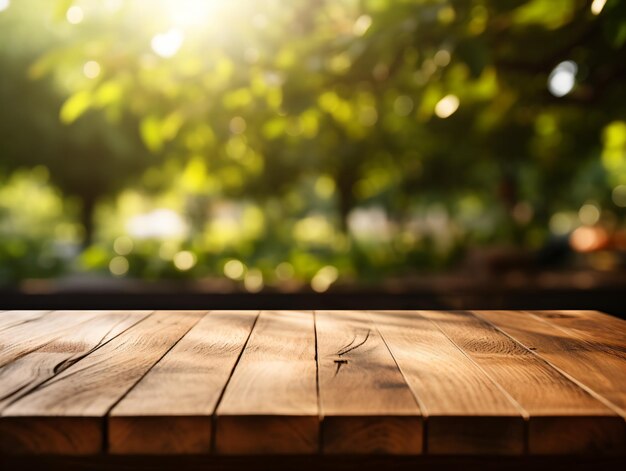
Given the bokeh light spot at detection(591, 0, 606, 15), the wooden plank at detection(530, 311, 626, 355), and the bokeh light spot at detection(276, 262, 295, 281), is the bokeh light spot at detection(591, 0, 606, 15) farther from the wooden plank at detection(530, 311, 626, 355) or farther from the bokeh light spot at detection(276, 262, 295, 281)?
the bokeh light spot at detection(276, 262, 295, 281)

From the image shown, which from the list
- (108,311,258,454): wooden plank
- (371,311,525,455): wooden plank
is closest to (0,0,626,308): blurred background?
(371,311,525,455): wooden plank

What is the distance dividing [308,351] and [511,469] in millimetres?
717

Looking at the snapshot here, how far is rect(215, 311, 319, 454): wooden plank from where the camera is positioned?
4.84ft

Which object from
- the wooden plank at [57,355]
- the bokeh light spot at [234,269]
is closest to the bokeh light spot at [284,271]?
the bokeh light spot at [234,269]

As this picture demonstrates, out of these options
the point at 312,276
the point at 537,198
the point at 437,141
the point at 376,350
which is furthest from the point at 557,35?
the point at 537,198

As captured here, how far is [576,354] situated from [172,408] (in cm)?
129

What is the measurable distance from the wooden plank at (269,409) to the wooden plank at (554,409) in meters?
0.49

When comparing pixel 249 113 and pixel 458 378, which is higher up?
pixel 249 113

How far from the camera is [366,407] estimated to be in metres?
1.51

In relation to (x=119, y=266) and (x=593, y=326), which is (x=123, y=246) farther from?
(x=593, y=326)

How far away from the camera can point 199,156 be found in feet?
23.0

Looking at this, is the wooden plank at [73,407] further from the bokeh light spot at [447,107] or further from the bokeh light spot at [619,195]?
the bokeh light spot at [619,195]

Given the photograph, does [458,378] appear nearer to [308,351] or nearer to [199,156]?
[308,351]

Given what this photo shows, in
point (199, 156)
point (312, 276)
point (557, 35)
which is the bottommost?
point (312, 276)
